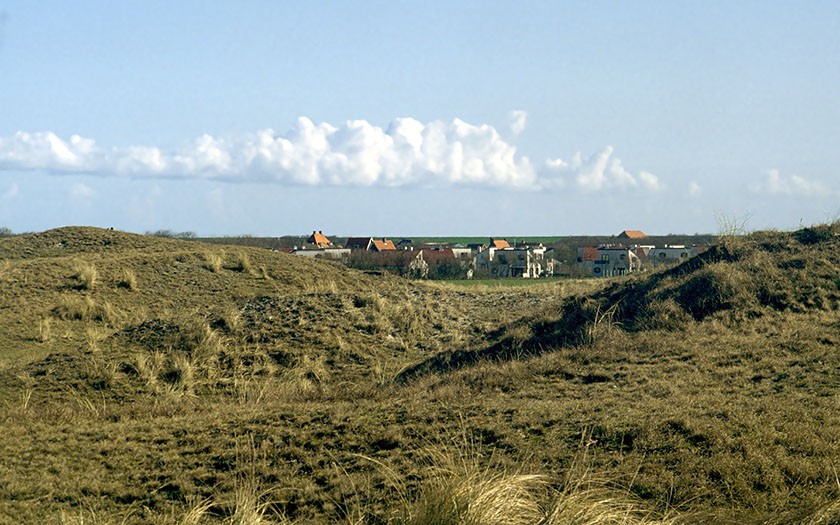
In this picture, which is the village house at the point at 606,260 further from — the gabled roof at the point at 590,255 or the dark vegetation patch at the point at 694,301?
the dark vegetation patch at the point at 694,301

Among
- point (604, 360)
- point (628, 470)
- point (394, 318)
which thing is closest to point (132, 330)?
point (394, 318)

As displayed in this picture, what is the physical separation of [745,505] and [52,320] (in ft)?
73.9

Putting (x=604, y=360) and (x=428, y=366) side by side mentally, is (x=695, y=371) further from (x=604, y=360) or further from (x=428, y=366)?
(x=428, y=366)

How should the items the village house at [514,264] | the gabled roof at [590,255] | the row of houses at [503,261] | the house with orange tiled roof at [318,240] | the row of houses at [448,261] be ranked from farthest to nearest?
the house with orange tiled roof at [318,240] < the gabled roof at [590,255] < the village house at [514,264] < the row of houses at [448,261] < the row of houses at [503,261]

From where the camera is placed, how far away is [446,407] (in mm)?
10000

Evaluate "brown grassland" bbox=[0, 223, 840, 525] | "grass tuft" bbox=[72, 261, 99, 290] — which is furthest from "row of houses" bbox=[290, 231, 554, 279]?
"brown grassland" bbox=[0, 223, 840, 525]

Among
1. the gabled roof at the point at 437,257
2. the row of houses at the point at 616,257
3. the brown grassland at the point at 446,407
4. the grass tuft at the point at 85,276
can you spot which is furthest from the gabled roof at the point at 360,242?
the brown grassland at the point at 446,407

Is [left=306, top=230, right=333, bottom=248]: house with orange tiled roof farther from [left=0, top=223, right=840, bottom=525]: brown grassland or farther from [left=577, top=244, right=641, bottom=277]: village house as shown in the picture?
[left=0, top=223, right=840, bottom=525]: brown grassland

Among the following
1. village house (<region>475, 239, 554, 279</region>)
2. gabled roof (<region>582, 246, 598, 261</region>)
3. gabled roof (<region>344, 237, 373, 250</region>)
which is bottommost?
village house (<region>475, 239, 554, 279</region>)

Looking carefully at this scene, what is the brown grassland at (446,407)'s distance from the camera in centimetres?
661

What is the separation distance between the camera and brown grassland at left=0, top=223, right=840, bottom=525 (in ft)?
21.7

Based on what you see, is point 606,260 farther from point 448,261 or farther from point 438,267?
point 438,267

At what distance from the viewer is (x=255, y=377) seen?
57.0 ft

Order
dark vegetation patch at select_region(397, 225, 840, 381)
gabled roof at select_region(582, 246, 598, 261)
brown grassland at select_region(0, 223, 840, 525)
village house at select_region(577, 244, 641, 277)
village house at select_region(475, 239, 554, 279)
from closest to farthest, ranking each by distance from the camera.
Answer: brown grassland at select_region(0, 223, 840, 525), dark vegetation patch at select_region(397, 225, 840, 381), village house at select_region(577, 244, 641, 277), village house at select_region(475, 239, 554, 279), gabled roof at select_region(582, 246, 598, 261)
